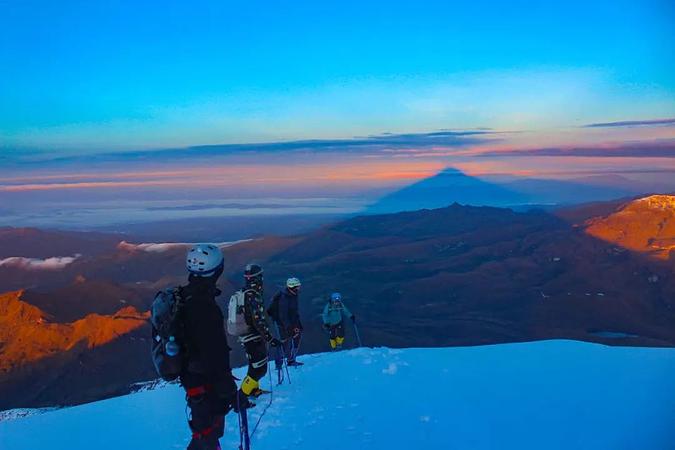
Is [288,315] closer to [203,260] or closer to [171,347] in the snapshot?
[203,260]

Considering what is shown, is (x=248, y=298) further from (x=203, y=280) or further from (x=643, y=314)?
(x=643, y=314)

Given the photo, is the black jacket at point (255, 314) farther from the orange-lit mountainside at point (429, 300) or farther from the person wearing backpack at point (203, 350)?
the orange-lit mountainside at point (429, 300)

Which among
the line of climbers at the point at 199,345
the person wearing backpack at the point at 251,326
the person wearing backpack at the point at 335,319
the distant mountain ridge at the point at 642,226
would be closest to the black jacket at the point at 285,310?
the person wearing backpack at the point at 335,319

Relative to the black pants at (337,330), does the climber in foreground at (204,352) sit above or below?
above

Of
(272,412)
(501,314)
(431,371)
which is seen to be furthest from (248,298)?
(501,314)

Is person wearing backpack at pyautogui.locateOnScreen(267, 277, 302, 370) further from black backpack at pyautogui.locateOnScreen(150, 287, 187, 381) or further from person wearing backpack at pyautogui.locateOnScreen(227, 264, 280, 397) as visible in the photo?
black backpack at pyautogui.locateOnScreen(150, 287, 187, 381)

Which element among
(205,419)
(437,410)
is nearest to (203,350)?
(205,419)
